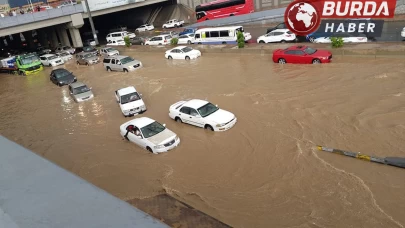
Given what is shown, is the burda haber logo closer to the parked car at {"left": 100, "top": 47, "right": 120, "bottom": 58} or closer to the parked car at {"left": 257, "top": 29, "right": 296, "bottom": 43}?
the parked car at {"left": 257, "top": 29, "right": 296, "bottom": 43}

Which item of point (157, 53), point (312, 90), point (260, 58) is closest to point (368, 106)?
point (312, 90)

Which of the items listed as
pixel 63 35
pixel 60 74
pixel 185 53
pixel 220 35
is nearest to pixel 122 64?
pixel 60 74

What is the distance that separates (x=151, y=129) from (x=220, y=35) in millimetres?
18517

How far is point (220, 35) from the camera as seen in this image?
101 feet

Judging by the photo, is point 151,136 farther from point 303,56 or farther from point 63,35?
point 63,35

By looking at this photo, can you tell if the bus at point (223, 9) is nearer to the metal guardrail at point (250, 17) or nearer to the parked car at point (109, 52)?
the metal guardrail at point (250, 17)

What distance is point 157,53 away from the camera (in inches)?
1348

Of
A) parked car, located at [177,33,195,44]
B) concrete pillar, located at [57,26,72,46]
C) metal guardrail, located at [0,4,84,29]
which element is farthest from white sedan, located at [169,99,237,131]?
concrete pillar, located at [57,26,72,46]

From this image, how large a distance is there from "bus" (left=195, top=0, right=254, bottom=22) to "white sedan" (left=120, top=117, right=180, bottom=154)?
1278 inches

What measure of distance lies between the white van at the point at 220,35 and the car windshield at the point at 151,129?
17457 millimetres

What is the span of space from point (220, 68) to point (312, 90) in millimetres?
8568

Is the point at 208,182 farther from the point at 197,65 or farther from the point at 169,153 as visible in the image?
the point at 197,65

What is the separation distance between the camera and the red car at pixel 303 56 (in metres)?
21.2

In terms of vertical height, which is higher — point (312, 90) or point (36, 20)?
point (36, 20)
